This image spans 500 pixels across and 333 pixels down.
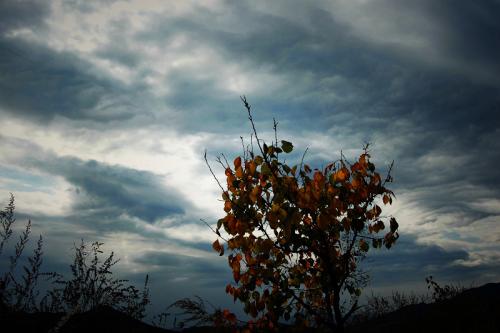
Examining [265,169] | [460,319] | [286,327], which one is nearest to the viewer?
[265,169]

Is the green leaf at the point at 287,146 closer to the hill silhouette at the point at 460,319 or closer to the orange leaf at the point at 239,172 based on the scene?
the orange leaf at the point at 239,172

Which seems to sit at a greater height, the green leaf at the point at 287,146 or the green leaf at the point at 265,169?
the green leaf at the point at 287,146

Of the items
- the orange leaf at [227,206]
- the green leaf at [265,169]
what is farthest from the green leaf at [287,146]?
the orange leaf at [227,206]

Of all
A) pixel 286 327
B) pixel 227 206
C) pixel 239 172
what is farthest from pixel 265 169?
pixel 286 327

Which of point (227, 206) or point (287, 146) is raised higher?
point (287, 146)

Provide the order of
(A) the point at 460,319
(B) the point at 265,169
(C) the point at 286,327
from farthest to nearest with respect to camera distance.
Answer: (A) the point at 460,319, (C) the point at 286,327, (B) the point at 265,169

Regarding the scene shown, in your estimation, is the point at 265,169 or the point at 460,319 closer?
the point at 265,169

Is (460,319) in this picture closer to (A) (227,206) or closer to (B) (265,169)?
(B) (265,169)

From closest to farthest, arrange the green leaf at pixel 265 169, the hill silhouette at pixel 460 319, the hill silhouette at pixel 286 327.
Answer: the green leaf at pixel 265 169, the hill silhouette at pixel 286 327, the hill silhouette at pixel 460 319

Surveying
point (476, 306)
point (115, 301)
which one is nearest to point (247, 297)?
point (115, 301)

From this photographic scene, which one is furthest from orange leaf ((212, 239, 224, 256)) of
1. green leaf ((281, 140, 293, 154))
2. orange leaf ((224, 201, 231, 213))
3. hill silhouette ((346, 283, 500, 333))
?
hill silhouette ((346, 283, 500, 333))

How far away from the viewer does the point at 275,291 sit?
539 cm

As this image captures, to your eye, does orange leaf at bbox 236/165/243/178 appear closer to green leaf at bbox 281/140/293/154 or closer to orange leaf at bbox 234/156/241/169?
orange leaf at bbox 234/156/241/169

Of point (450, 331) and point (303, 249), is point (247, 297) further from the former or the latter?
point (450, 331)
